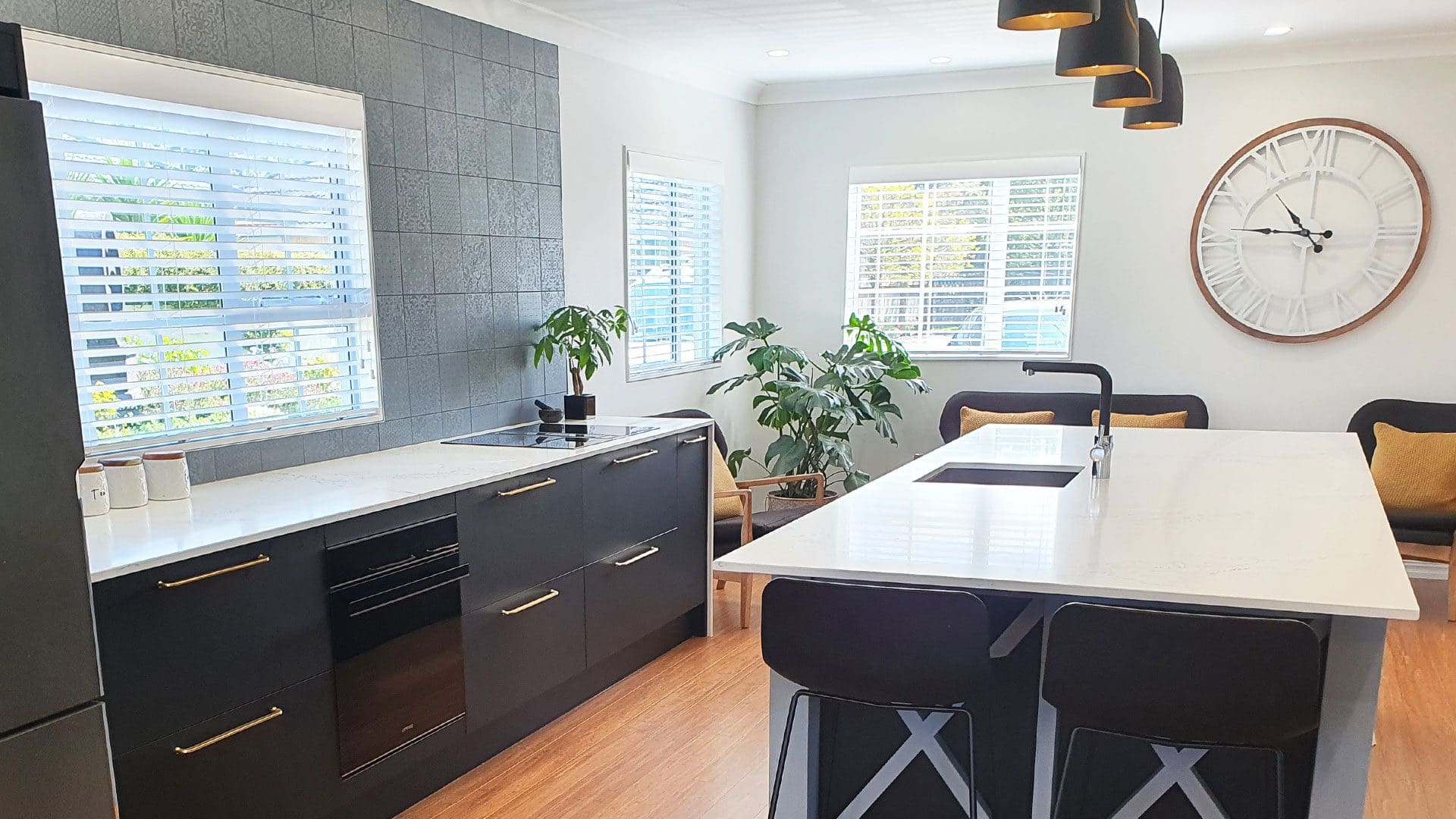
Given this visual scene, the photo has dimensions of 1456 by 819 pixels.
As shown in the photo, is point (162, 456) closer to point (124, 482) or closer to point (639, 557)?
point (124, 482)

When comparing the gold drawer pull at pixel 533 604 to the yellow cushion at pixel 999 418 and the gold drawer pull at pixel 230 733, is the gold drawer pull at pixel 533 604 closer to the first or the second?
the gold drawer pull at pixel 230 733

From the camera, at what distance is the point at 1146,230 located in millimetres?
5418

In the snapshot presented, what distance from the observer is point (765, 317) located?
6.34 metres

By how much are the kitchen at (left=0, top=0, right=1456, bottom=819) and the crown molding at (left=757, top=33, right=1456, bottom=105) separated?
0.02 m

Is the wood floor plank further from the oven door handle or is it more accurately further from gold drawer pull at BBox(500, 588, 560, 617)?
the oven door handle

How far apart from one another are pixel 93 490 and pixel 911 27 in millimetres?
3643

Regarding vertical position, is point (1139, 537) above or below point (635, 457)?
above

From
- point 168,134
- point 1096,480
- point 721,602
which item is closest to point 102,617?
point 168,134

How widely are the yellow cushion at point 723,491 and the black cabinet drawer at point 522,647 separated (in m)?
1.14

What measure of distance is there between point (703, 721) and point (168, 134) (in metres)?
2.43

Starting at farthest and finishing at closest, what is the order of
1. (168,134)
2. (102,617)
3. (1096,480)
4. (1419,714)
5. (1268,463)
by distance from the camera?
1. (1419,714)
2. (1268,463)
3. (1096,480)
4. (168,134)
5. (102,617)

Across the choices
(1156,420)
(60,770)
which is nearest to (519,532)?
(60,770)

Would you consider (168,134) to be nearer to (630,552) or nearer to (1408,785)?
(630,552)

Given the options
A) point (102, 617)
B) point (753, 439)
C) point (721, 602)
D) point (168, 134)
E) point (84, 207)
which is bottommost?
point (721, 602)
